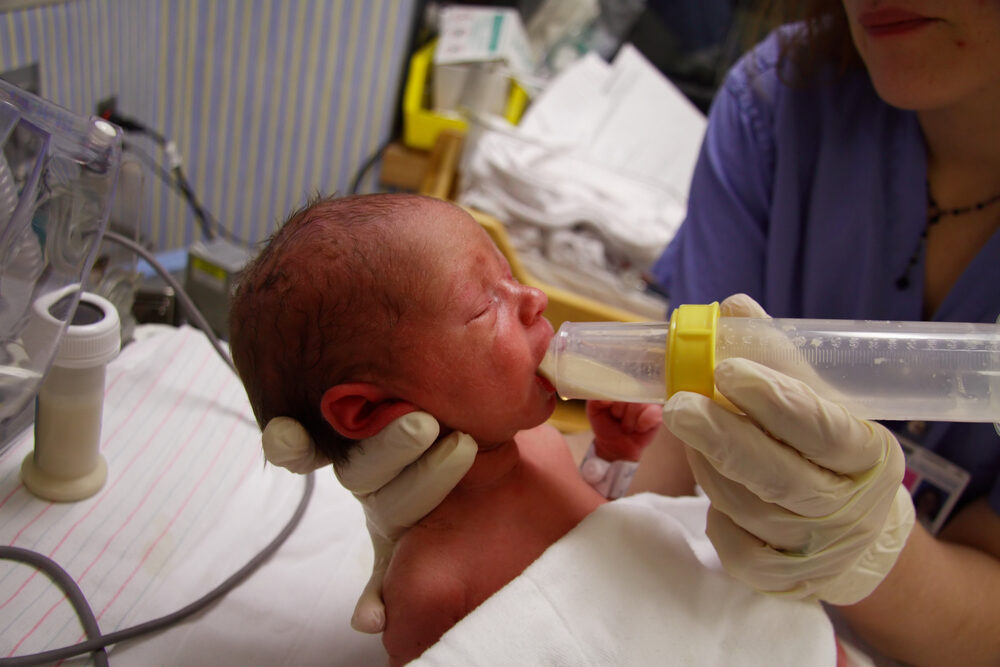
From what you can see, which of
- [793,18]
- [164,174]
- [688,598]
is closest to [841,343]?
[688,598]

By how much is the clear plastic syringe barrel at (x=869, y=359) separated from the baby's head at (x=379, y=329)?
137 mm

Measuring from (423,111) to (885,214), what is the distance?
1.53 meters

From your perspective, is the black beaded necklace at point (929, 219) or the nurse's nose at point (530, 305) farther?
the black beaded necklace at point (929, 219)

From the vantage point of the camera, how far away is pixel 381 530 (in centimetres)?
88

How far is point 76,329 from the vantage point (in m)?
0.87

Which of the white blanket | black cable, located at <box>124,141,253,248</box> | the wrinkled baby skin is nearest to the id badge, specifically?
the white blanket

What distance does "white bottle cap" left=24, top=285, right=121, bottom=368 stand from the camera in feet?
2.71

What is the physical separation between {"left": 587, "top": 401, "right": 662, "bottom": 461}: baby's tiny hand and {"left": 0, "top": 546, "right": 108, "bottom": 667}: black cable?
25.1 inches

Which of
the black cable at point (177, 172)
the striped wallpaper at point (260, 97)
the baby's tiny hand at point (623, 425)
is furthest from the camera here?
the striped wallpaper at point (260, 97)

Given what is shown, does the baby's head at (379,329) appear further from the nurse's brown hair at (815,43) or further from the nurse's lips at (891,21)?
the nurse's brown hair at (815,43)

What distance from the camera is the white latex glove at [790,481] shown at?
657 mm

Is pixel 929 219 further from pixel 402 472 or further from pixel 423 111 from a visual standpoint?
pixel 423 111

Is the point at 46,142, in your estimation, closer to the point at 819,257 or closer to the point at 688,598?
the point at 688,598

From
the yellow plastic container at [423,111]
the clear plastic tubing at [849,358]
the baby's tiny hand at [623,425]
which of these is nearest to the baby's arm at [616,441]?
the baby's tiny hand at [623,425]
